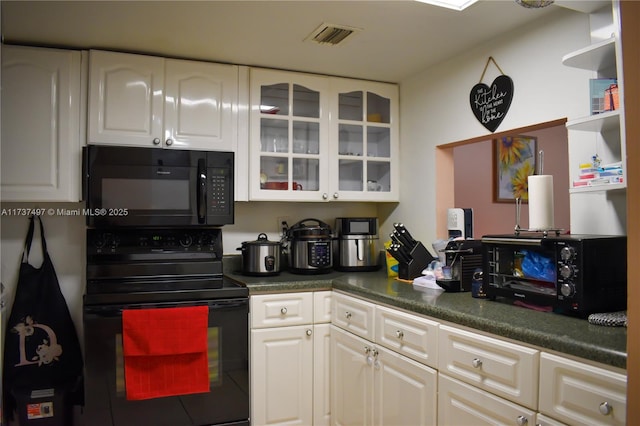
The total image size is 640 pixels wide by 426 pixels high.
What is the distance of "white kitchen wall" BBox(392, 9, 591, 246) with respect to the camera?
78.9 inches

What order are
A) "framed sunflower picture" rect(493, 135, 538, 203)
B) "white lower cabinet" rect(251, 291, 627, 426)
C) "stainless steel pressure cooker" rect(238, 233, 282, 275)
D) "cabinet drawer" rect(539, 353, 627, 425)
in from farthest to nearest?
1. "framed sunflower picture" rect(493, 135, 538, 203)
2. "stainless steel pressure cooker" rect(238, 233, 282, 275)
3. "white lower cabinet" rect(251, 291, 627, 426)
4. "cabinet drawer" rect(539, 353, 627, 425)

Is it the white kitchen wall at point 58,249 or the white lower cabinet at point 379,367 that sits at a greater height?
the white kitchen wall at point 58,249

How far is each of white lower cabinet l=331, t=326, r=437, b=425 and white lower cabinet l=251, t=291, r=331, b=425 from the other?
0.26ft

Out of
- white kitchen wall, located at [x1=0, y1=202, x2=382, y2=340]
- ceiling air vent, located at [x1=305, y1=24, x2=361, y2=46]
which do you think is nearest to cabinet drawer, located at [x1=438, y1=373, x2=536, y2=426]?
ceiling air vent, located at [x1=305, y1=24, x2=361, y2=46]

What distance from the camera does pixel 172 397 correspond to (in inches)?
88.5

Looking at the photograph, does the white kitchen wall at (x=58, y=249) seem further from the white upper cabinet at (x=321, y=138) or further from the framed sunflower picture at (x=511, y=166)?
the framed sunflower picture at (x=511, y=166)

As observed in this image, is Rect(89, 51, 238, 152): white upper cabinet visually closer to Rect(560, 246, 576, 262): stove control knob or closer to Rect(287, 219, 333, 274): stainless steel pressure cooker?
Rect(287, 219, 333, 274): stainless steel pressure cooker

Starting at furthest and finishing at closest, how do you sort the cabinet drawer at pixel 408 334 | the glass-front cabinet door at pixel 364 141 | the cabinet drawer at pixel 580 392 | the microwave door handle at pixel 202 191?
1. the glass-front cabinet door at pixel 364 141
2. the microwave door handle at pixel 202 191
3. the cabinet drawer at pixel 408 334
4. the cabinet drawer at pixel 580 392

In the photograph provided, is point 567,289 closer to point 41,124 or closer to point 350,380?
point 350,380

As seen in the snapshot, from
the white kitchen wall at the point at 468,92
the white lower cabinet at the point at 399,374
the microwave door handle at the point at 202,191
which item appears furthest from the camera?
the microwave door handle at the point at 202,191

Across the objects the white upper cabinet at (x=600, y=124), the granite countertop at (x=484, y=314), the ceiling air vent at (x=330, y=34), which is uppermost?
the ceiling air vent at (x=330, y=34)

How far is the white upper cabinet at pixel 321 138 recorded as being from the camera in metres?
2.81

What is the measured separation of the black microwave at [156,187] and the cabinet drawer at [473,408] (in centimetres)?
138

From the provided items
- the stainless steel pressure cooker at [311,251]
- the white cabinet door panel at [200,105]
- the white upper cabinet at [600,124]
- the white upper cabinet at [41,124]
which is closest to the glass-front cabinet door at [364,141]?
the stainless steel pressure cooker at [311,251]
